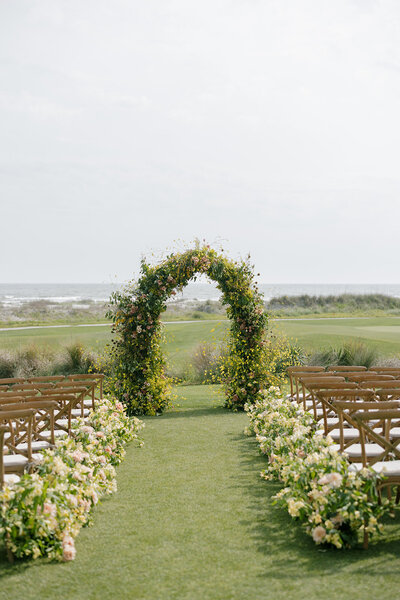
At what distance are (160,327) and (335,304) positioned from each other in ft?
119

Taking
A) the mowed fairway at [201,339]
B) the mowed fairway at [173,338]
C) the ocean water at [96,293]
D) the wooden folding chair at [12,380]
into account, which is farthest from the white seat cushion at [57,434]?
the ocean water at [96,293]

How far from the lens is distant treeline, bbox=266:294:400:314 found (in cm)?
4419

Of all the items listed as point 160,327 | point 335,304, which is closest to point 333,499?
point 160,327

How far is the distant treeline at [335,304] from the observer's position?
44.2 m

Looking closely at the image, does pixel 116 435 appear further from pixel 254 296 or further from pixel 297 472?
pixel 254 296

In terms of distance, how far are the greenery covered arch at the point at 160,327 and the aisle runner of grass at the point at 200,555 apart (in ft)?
15.5

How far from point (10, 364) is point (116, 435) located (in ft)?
30.7

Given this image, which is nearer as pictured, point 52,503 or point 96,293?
point 52,503

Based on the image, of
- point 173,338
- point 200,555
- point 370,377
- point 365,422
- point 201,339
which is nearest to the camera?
point 200,555

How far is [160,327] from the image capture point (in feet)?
37.8

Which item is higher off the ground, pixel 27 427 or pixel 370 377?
pixel 370 377

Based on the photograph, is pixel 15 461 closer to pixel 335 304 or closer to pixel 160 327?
pixel 160 327

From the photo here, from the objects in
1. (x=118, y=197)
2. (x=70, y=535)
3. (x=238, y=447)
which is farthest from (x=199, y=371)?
(x=118, y=197)

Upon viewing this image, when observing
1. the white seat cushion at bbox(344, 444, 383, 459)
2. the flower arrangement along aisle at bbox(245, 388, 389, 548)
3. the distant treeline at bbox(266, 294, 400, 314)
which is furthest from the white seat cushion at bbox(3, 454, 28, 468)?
the distant treeline at bbox(266, 294, 400, 314)
